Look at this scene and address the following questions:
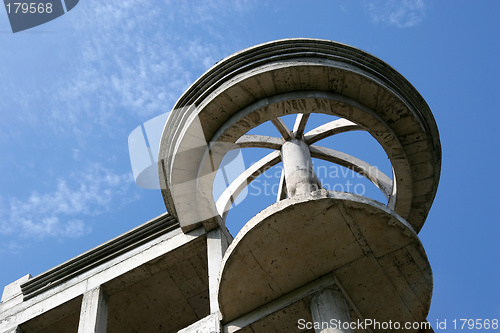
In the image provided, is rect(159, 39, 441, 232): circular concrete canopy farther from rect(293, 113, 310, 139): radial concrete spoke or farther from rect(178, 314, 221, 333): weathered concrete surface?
rect(178, 314, 221, 333): weathered concrete surface

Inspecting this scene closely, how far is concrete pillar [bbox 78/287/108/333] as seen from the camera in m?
15.1

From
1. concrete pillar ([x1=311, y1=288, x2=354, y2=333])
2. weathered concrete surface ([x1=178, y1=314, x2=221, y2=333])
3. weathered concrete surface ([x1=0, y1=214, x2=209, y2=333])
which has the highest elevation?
weathered concrete surface ([x1=0, y1=214, x2=209, y2=333])

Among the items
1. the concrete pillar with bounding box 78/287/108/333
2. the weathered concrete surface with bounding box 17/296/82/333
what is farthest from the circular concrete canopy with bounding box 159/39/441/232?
the weathered concrete surface with bounding box 17/296/82/333

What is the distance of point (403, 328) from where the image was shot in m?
12.8

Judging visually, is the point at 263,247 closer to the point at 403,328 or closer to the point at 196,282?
the point at 403,328

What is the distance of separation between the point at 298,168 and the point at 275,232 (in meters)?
2.69

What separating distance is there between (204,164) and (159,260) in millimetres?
3211

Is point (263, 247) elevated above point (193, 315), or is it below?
below

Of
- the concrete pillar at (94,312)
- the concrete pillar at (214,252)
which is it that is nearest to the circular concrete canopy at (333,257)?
the concrete pillar at (214,252)

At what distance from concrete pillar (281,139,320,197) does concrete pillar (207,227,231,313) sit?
240 cm

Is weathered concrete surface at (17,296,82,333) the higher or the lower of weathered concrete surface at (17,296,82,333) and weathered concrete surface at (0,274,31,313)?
the lower

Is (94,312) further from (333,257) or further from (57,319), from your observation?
(333,257)

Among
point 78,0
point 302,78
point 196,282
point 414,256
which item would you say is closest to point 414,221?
point 414,256

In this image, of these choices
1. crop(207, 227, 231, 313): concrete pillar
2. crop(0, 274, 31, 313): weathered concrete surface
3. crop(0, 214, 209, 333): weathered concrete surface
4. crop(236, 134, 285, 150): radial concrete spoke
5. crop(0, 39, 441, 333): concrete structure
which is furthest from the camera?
crop(0, 274, 31, 313): weathered concrete surface
